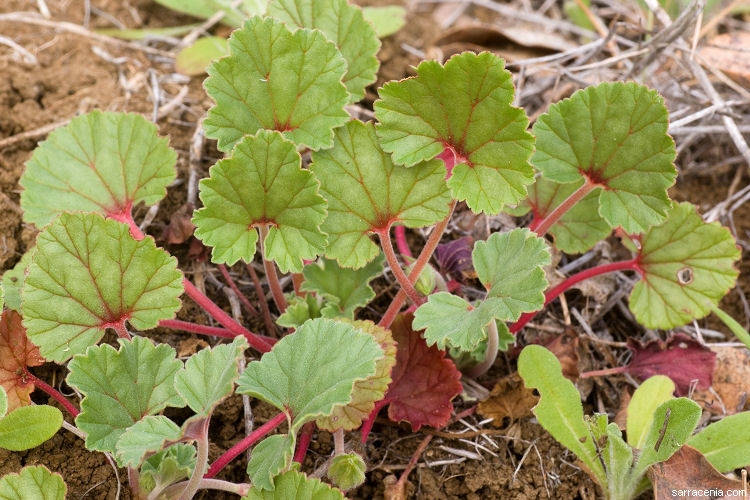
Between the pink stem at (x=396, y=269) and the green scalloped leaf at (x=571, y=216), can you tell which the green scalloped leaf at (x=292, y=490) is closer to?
the pink stem at (x=396, y=269)

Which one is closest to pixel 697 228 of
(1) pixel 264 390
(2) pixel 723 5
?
(1) pixel 264 390

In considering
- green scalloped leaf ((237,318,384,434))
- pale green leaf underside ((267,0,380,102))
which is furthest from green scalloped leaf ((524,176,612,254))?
green scalloped leaf ((237,318,384,434))

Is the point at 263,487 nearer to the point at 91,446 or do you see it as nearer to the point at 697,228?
the point at 91,446

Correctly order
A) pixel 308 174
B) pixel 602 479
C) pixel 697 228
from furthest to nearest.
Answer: pixel 697 228 → pixel 602 479 → pixel 308 174

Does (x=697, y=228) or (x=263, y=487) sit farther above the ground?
(x=697, y=228)

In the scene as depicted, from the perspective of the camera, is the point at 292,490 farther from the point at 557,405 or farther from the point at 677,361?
the point at 677,361

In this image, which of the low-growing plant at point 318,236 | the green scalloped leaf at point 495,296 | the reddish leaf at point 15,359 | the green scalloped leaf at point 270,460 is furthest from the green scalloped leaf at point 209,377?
the reddish leaf at point 15,359

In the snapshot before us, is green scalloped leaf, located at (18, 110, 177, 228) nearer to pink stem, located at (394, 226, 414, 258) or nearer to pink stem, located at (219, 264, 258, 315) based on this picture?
pink stem, located at (219, 264, 258, 315)
